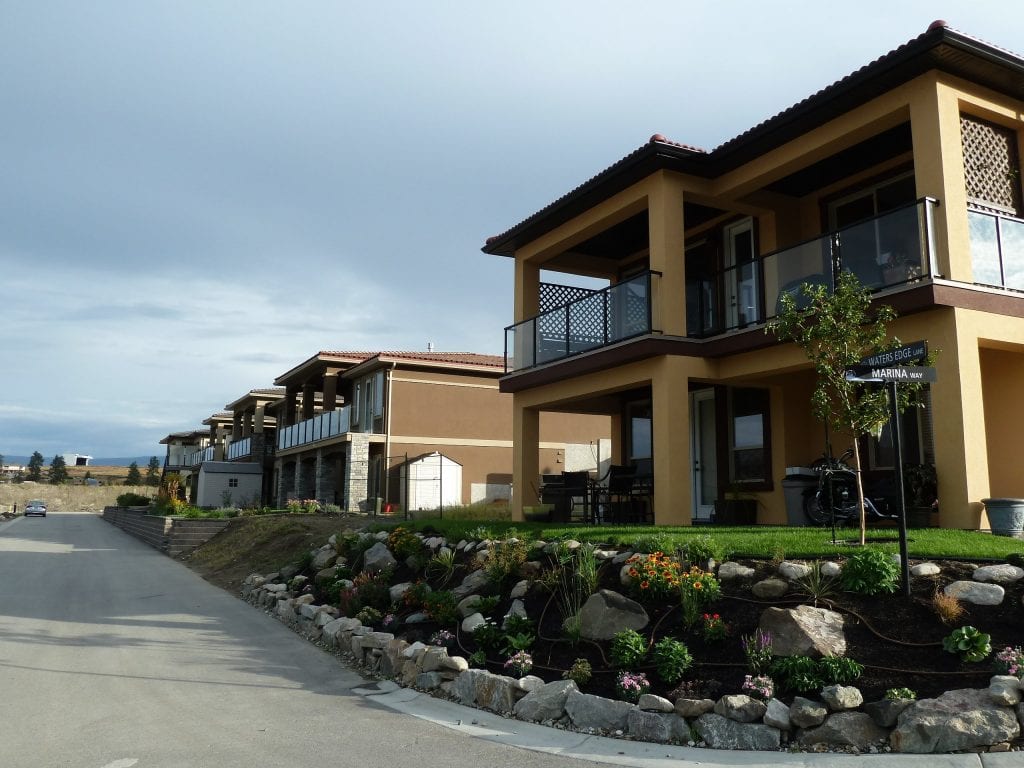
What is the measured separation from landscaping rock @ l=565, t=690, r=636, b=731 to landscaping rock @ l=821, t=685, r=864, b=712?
141cm

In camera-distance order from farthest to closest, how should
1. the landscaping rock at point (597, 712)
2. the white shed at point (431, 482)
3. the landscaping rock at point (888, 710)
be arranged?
the white shed at point (431, 482), the landscaping rock at point (597, 712), the landscaping rock at point (888, 710)

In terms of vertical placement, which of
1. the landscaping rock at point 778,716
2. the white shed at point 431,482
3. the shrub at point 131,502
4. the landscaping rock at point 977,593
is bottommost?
the landscaping rock at point 778,716

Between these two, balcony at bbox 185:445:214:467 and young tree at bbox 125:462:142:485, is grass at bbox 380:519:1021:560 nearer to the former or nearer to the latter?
balcony at bbox 185:445:214:467

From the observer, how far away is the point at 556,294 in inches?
648

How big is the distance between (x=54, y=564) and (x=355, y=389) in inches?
564

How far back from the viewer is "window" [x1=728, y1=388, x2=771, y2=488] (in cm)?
1391

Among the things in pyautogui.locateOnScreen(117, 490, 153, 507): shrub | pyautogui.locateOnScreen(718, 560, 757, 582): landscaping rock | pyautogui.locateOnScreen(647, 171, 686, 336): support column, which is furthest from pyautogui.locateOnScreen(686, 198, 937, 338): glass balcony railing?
pyautogui.locateOnScreen(117, 490, 153, 507): shrub

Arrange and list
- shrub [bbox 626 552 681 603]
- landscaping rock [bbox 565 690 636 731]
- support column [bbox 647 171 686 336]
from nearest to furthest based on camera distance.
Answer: landscaping rock [bbox 565 690 636 731] < shrub [bbox 626 552 681 603] < support column [bbox 647 171 686 336]

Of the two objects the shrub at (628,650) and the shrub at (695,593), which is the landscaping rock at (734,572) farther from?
the shrub at (628,650)

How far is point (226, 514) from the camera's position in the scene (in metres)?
25.7

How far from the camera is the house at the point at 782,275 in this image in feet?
32.2

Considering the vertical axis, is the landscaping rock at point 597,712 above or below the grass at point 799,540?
below

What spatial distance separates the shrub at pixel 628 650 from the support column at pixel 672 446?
5.05 metres

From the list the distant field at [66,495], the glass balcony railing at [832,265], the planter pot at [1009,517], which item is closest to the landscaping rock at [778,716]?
the planter pot at [1009,517]
